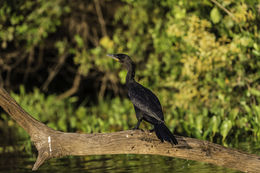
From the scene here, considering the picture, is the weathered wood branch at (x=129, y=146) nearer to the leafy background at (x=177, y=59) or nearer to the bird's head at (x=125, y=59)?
the bird's head at (x=125, y=59)

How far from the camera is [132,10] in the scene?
11.3 metres

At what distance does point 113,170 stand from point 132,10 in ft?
19.7

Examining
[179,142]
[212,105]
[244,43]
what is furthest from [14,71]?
[179,142]

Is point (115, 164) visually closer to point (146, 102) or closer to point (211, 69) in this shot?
point (146, 102)

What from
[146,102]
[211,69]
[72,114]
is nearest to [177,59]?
[211,69]

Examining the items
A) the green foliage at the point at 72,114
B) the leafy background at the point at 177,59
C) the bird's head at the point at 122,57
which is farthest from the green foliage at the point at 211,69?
the bird's head at the point at 122,57

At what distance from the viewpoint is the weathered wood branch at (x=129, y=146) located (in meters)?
4.38

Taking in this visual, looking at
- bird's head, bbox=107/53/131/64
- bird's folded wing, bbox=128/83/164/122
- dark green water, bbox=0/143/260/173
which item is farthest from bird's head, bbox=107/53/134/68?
dark green water, bbox=0/143/260/173

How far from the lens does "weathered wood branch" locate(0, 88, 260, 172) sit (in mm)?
4383

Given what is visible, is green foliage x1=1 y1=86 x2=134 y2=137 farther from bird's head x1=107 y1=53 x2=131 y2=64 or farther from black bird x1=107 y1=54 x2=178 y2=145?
black bird x1=107 y1=54 x2=178 y2=145

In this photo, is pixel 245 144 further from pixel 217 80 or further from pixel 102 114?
pixel 102 114

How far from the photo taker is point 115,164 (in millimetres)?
6500

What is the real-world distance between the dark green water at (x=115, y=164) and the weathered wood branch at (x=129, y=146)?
3.86 feet

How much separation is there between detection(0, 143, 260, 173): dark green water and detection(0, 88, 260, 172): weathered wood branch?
3.86ft
